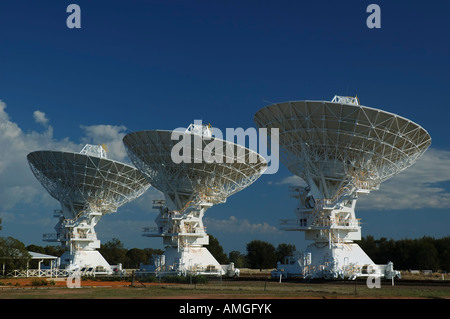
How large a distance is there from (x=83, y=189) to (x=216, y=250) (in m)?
46.6

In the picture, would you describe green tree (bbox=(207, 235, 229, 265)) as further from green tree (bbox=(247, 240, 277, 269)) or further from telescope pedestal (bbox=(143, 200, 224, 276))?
telescope pedestal (bbox=(143, 200, 224, 276))

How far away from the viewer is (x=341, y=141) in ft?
149

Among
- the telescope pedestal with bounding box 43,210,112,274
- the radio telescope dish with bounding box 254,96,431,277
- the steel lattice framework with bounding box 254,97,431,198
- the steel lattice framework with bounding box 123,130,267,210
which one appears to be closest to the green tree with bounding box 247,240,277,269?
the telescope pedestal with bounding box 43,210,112,274

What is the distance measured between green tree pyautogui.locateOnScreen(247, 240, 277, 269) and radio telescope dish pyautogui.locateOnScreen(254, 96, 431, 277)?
5478 cm

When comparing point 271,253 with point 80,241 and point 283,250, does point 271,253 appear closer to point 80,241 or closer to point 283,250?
point 283,250

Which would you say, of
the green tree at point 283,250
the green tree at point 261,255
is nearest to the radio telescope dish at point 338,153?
the green tree at point 261,255

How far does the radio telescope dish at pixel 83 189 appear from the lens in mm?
62750

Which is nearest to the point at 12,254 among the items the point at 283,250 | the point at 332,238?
the point at 332,238

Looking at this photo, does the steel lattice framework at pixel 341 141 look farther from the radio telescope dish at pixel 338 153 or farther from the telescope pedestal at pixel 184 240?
the telescope pedestal at pixel 184 240

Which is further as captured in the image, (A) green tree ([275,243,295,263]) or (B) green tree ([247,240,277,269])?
(A) green tree ([275,243,295,263])

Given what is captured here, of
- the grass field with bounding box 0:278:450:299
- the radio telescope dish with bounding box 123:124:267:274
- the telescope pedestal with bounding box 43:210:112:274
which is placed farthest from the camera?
the telescope pedestal with bounding box 43:210:112:274

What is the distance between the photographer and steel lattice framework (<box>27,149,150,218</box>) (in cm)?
6238

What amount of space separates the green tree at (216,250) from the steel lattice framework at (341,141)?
5958 cm
